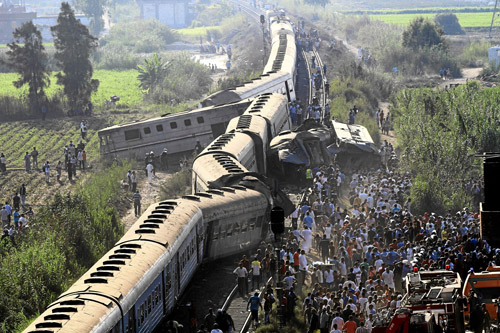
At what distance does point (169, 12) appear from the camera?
186250mm

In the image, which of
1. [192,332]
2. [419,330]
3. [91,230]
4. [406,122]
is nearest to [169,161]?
[406,122]

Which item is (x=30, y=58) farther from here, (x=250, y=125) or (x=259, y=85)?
(x=250, y=125)

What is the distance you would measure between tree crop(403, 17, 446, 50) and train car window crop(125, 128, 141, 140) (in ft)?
163

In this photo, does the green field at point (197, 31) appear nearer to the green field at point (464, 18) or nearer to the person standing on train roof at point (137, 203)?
the green field at point (464, 18)

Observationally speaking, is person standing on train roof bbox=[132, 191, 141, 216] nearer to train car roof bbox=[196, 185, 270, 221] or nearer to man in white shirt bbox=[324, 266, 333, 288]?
train car roof bbox=[196, 185, 270, 221]

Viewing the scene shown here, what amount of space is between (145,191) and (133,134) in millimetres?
5601

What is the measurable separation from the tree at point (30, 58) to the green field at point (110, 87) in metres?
3.58

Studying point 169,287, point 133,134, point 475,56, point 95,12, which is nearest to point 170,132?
point 133,134

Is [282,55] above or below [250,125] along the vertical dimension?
below

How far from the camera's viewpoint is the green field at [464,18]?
150m

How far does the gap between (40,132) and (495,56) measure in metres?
49.4

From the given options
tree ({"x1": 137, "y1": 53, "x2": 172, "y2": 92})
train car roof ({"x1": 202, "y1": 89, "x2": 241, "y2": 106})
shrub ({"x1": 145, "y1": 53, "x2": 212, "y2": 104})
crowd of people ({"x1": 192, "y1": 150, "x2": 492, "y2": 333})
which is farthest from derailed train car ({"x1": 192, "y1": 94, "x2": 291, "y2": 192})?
tree ({"x1": 137, "y1": 53, "x2": 172, "y2": 92})

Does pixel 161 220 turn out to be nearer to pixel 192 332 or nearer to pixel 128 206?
pixel 192 332

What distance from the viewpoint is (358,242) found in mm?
28516
